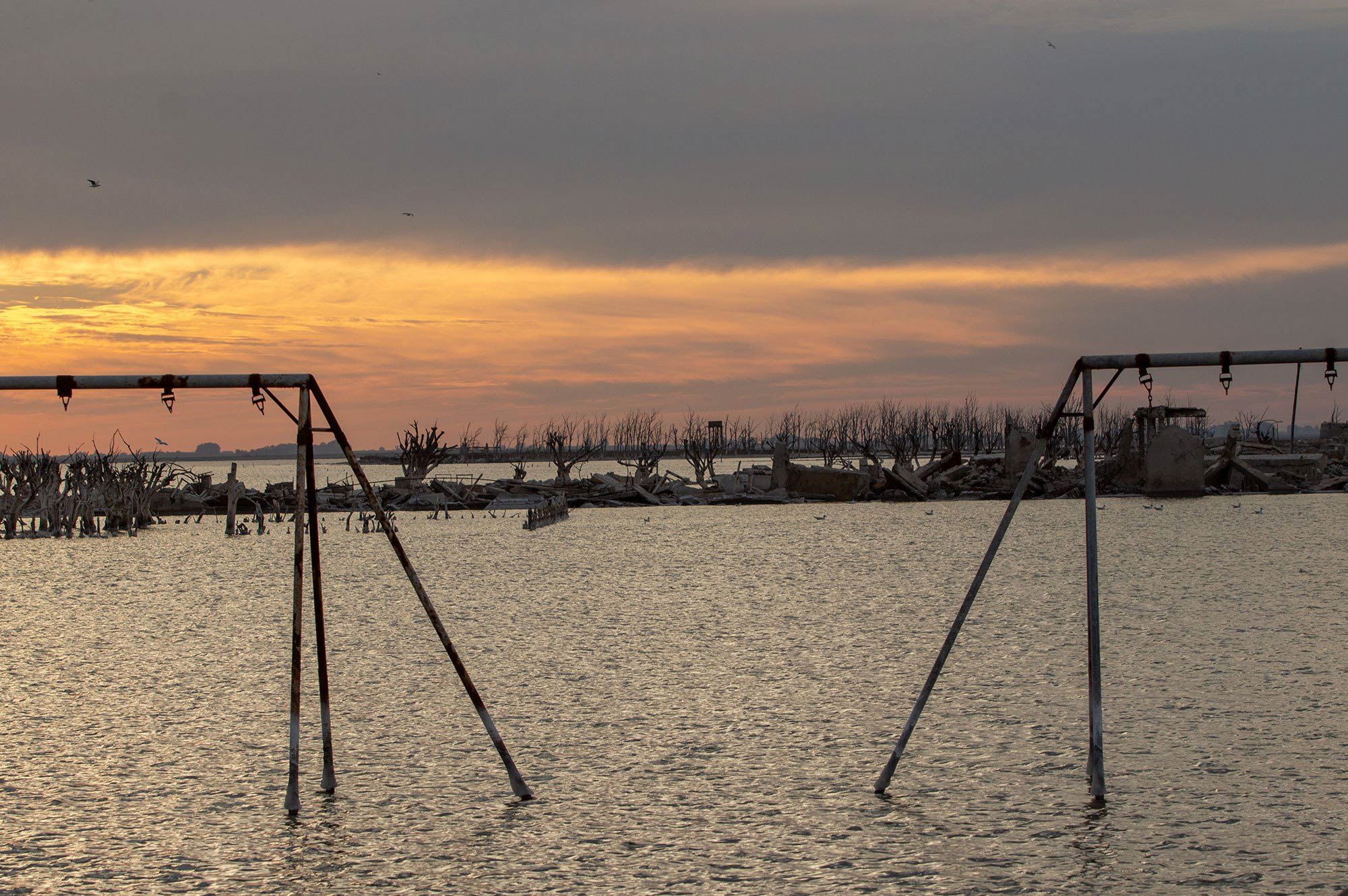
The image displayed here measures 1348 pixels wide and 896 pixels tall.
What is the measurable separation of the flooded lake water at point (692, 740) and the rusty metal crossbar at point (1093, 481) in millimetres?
356

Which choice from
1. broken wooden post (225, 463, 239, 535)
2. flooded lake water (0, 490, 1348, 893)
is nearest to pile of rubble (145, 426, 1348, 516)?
broken wooden post (225, 463, 239, 535)

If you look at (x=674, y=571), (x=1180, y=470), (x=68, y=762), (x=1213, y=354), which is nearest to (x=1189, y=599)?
(x=674, y=571)

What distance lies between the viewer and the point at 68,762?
27.4 feet

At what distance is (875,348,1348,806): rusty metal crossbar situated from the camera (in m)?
6.78

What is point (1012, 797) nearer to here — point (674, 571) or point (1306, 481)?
point (674, 571)

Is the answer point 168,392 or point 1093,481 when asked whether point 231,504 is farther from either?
point 1093,481

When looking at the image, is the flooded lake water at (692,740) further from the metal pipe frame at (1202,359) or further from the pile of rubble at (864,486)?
the pile of rubble at (864,486)

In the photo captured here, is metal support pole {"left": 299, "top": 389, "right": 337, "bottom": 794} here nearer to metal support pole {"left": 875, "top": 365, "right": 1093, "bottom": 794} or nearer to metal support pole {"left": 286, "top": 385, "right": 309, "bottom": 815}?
metal support pole {"left": 286, "top": 385, "right": 309, "bottom": 815}

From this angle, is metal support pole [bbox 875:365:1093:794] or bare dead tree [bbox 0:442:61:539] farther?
bare dead tree [bbox 0:442:61:539]

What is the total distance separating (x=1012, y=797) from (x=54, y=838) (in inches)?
198

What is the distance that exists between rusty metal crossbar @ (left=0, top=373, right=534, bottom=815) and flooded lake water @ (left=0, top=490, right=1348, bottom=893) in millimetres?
331

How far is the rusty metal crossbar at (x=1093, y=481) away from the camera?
678 cm

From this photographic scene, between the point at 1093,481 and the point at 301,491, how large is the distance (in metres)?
4.27

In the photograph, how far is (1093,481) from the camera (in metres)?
6.98
